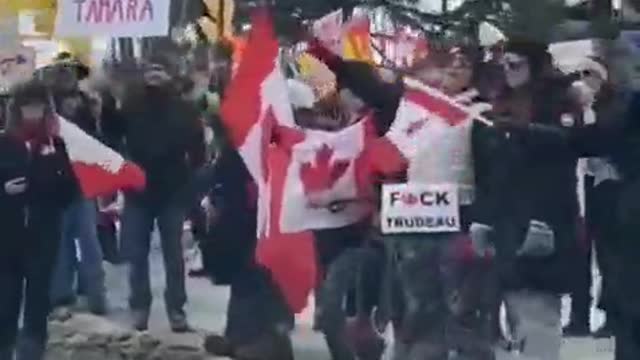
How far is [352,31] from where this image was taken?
473 centimetres

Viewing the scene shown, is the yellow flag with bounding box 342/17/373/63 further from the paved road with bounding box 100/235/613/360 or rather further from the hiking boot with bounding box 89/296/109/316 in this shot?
the hiking boot with bounding box 89/296/109/316

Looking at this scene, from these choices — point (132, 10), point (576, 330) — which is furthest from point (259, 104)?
point (576, 330)

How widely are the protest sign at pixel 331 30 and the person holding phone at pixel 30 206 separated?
0.98 metres

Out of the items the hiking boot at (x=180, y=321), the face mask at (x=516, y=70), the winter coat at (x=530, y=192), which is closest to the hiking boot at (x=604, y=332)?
the winter coat at (x=530, y=192)

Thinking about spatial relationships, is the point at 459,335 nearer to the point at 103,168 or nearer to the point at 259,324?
the point at 259,324

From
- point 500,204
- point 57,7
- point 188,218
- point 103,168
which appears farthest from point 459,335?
point 57,7

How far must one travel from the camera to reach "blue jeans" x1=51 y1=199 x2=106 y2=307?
491 cm

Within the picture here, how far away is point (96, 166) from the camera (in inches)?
192

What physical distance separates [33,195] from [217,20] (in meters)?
0.91

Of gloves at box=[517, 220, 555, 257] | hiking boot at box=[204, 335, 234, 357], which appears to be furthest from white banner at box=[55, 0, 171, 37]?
gloves at box=[517, 220, 555, 257]

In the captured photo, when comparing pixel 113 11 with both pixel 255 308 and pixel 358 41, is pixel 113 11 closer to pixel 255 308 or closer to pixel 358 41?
pixel 358 41

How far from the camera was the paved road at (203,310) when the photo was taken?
4832mm

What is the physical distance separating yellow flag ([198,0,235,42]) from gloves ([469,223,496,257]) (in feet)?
3.51

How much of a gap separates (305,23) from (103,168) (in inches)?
33.8
